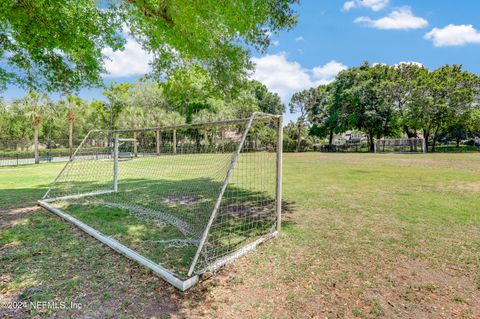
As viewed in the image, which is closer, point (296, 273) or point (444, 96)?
point (296, 273)

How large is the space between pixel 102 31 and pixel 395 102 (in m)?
33.2

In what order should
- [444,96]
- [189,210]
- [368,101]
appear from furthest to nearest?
[368,101] < [444,96] < [189,210]

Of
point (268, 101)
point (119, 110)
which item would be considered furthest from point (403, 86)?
point (119, 110)

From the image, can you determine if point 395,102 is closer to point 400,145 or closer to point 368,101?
point 368,101

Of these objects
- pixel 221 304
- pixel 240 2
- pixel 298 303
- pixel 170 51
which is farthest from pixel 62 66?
pixel 298 303

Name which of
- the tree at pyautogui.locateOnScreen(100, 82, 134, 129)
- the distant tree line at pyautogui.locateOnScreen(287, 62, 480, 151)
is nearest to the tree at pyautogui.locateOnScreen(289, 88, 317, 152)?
the distant tree line at pyautogui.locateOnScreen(287, 62, 480, 151)

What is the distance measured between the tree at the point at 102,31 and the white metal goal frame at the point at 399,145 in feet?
97.1

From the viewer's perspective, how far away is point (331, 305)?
2.53 m

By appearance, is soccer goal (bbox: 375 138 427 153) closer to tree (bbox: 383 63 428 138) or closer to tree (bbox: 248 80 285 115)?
tree (bbox: 383 63 428 138)

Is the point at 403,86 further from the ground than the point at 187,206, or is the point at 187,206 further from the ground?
the point at 403,86

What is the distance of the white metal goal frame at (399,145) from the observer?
30.3 meters

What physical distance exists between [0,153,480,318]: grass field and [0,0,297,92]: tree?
369cm

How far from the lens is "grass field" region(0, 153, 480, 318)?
2480mm

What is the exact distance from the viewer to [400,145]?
31.3 metres
